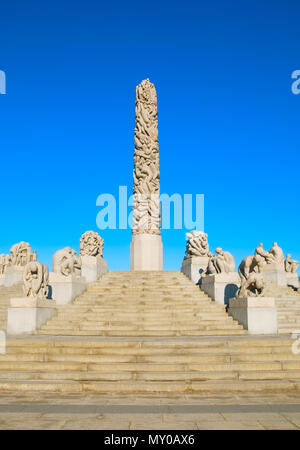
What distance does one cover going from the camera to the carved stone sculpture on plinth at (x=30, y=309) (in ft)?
38.2

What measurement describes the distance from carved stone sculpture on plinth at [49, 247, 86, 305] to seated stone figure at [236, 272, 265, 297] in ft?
21.0

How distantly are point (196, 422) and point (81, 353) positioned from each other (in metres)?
4.32

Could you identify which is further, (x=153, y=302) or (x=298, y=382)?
(x=153, y=302)

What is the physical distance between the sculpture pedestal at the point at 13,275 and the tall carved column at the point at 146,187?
24.2ft

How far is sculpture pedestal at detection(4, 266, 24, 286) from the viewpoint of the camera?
20.5 meters

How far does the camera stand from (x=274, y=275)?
19.3 m

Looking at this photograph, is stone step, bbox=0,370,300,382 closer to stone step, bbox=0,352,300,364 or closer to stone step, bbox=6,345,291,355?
stone step, bbox=0,352,300,364

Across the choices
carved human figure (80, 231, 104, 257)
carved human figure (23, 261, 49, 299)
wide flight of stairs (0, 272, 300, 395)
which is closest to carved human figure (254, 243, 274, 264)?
wide flight of stairs (0, 272, 300, 395)

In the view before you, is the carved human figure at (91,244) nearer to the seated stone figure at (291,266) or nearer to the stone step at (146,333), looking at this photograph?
the stone step at (146,333)

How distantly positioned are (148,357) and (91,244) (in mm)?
12253

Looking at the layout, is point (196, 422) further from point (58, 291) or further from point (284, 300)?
point (284, 300)

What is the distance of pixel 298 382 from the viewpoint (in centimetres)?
759

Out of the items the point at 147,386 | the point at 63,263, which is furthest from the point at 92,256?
the point at 147,386
